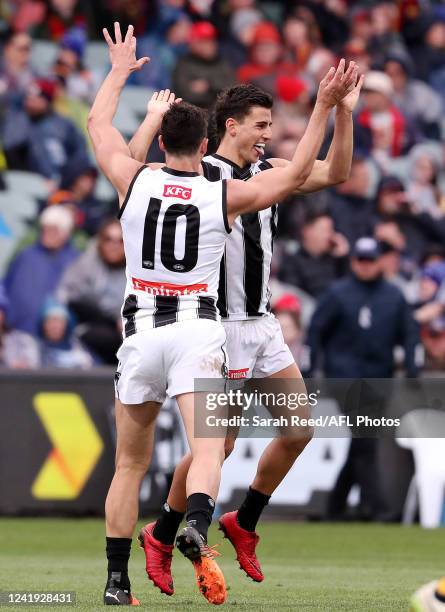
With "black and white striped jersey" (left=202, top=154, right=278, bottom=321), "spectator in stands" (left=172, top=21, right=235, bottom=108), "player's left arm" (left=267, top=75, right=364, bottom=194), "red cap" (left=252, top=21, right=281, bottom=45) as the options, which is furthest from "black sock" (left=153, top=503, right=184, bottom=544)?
"red cap" (left=252, top=21, right=281, bottom=45)

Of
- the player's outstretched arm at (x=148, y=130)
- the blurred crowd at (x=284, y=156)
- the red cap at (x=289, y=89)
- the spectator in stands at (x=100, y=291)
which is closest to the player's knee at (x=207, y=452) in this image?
the player's outstretched arm at (x=148, y=130)

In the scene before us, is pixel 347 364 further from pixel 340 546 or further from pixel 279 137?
pixel 279 137

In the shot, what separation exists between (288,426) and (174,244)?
1.51m

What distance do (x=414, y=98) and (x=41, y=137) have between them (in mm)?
5353

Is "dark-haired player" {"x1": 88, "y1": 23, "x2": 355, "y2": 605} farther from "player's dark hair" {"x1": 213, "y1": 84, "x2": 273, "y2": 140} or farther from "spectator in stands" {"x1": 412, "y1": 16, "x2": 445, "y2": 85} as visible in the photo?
"spectator in stands" {"x1": 412, "y1": 16, "x2": 445, "y2": 85}

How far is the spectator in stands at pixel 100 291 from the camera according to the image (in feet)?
47.2

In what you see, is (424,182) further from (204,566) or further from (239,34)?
(204,566)

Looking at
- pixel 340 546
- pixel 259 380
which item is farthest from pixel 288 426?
pixel 340 546

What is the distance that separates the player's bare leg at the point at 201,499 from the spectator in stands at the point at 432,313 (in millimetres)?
7384

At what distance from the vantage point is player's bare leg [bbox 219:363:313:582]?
26.6 ft

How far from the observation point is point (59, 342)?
14461 millimetres

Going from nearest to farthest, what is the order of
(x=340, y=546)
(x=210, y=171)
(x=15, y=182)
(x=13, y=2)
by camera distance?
(x=210, y=171) → (x=340, y=546) → (x=15, y=182) → (x=13, y=2)

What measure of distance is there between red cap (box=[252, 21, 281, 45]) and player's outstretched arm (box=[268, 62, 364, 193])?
34.3 ft

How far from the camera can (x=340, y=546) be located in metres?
11.4
